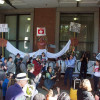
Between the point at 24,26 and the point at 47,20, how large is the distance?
6.45ft

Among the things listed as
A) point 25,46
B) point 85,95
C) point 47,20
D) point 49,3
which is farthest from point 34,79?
point 25,46

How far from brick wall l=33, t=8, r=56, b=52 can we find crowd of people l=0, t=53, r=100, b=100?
7.52 feet

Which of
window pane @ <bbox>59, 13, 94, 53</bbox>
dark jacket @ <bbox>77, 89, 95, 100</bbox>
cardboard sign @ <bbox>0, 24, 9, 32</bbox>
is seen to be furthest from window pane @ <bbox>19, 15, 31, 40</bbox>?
dark jacket @ <bbox>77, 89, 95, 100</bbox>

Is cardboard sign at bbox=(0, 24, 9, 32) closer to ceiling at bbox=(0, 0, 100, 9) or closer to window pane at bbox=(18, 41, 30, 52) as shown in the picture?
ceiling at bbox=(0, 0, 100, 9)

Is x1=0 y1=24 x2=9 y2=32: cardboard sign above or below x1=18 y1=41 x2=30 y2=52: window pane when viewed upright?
above

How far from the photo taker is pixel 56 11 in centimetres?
1339

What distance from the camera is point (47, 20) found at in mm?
13406

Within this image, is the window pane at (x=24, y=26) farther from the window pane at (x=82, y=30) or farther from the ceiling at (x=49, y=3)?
the window pane at (x=82, y=30)

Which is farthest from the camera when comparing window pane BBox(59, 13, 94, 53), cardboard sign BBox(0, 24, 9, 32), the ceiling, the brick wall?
window pane BBox(59, 13, 94, 53)

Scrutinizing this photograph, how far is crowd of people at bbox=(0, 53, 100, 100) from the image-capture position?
4.04 meters

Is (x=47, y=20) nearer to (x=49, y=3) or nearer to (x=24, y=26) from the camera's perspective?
(x=49, y=3)

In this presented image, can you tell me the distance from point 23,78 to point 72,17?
393 inches

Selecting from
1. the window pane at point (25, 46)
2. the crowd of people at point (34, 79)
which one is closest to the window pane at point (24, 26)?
the window pane at point (25, 46)

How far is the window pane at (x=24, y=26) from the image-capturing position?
14211 mm
